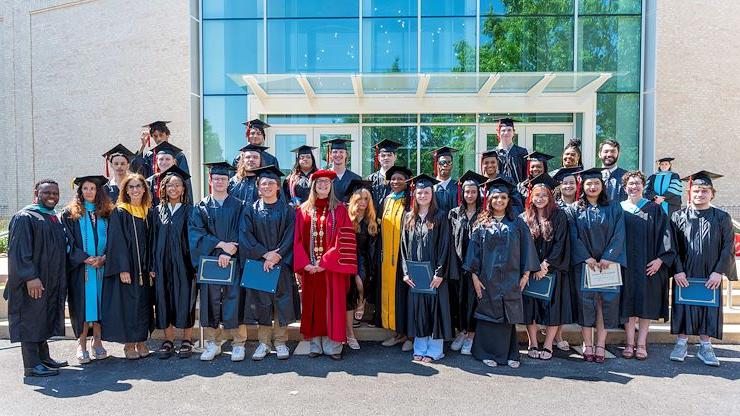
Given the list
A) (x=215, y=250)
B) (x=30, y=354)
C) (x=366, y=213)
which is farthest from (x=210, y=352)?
(x=366, y=213)

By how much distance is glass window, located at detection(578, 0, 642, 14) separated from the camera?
1247cm

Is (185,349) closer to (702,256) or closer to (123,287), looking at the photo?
(123,287)

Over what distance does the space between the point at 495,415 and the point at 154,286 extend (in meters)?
3.66

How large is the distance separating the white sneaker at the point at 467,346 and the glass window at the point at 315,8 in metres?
9.60

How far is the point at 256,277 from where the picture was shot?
17.0ft

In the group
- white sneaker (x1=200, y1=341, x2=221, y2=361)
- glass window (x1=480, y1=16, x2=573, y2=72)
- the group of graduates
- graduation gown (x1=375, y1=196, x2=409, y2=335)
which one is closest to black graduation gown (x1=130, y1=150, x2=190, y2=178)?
the group of graduates

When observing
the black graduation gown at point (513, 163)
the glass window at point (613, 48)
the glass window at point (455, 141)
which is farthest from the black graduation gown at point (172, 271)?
the glass window at point (613, 48)

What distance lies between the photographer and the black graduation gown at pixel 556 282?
5.21 m

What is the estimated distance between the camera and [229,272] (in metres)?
5.21

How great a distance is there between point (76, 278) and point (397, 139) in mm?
8864

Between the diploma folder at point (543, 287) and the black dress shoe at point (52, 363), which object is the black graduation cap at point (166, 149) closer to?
the black dress shoe at point (52, 363)

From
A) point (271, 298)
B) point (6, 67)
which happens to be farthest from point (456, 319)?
point (6, 67)

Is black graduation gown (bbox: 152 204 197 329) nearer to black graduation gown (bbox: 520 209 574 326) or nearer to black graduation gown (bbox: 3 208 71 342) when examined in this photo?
black graduation gown (bbox: 3 208 71 342)

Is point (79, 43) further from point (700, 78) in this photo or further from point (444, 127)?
point (700, 78)
